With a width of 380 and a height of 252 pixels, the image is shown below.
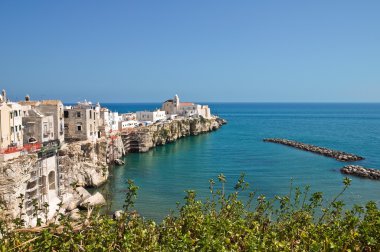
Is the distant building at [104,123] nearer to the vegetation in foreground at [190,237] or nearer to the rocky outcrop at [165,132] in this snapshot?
the rocky outcrop at [165,132]

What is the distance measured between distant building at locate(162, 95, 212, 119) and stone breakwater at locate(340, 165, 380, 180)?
70826 mm

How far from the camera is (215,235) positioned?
1001cm

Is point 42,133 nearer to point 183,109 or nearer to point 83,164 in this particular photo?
point 83,164

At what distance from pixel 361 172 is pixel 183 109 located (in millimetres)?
79997

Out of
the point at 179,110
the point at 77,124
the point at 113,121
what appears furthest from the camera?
the point at 179,110

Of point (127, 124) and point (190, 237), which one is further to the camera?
point (127, 124)

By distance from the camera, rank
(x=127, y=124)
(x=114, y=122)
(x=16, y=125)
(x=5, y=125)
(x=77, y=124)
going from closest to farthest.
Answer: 1. (x=5, y=125)
2. (x=16, y=125)
3. (x=77, y=124)
4. (x=114, y=122)
5. (x=127, y=124)

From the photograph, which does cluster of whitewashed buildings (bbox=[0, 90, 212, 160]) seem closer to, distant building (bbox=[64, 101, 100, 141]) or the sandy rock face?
distant building (bbox=[64, 101, 100, 141])

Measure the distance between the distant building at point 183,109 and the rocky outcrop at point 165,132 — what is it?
599 cm

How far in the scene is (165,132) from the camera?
89000 millimetres

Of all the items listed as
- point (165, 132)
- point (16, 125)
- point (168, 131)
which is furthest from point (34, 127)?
point (168, 131)

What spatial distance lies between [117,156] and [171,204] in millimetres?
30660

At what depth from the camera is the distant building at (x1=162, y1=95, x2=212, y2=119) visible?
123750mm

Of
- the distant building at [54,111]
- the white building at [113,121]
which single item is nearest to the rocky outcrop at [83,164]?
the distant building at [54,111]
